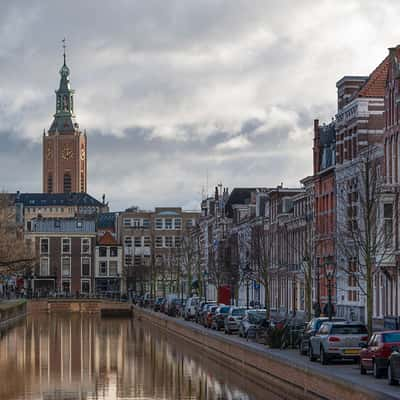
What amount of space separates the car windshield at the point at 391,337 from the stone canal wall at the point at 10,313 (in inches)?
2530

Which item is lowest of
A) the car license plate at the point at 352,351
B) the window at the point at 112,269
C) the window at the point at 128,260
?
the car license plate at the point at 352,351

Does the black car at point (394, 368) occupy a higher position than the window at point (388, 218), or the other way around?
the window at point (388, 218)

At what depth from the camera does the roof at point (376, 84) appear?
75.3 m

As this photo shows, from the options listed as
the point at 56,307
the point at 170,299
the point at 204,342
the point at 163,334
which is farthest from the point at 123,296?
the point at 204,342

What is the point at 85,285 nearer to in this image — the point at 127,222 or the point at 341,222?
the point at 127,222

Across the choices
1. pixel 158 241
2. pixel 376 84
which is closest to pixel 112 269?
pixel 158 241

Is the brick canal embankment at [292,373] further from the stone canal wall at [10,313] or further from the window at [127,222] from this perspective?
the window at [127,222]

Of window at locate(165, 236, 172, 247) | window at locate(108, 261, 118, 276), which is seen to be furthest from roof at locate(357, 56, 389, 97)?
window at locate(165, 236, 172, 247)

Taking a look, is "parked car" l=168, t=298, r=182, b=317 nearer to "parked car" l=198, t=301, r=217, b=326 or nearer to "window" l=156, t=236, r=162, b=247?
"parked car" l=198, t=301, r=217, b=326

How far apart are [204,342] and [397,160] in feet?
51.2

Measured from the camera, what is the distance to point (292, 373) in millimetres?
43469

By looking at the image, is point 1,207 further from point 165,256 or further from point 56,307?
point 165,256

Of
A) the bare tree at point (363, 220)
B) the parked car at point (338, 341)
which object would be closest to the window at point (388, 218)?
the bare tree at point (363, 220)

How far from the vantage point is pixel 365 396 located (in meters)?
32.8
